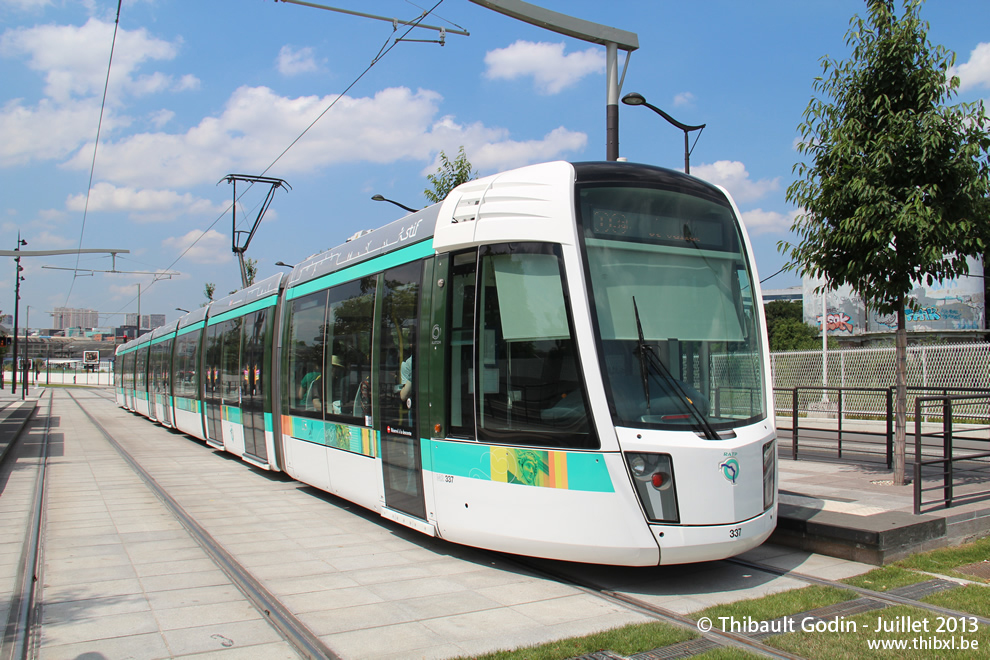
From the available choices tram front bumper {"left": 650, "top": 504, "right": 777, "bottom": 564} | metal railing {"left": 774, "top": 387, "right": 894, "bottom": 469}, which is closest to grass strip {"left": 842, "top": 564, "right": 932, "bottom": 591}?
tram front bumper {"left": 650, "top": 504, "right": 777, "bottom": 564}

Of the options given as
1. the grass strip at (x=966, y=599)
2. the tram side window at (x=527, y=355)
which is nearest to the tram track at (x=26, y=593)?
the tram side window at (x=527, y=355)

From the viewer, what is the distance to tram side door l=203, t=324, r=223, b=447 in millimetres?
15648

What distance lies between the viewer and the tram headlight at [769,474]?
19.9 ft

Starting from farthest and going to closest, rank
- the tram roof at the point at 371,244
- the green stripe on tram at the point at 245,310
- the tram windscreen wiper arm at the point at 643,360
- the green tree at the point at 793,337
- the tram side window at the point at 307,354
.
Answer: the green tree at the point at 793,337
the green stripe on tram at the point at 245,310
the tram side window at the point at 307,354
the tram roof at the point at 371,244
the tram windscreen wiper arm at the point at 643,360

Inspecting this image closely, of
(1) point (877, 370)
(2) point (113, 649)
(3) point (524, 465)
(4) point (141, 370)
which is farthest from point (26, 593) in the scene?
(4) point (141, 370)

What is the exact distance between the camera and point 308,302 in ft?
35.1

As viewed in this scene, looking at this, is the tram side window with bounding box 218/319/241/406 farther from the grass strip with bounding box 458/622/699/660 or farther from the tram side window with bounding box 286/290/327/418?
the grass strip with bounding box 458/622/699/660

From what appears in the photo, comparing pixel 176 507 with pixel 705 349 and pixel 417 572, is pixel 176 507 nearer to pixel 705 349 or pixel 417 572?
pixel 417 572

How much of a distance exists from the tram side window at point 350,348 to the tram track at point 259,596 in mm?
2005

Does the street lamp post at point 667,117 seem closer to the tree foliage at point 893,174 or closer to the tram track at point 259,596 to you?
the tree foliage at point 893,174

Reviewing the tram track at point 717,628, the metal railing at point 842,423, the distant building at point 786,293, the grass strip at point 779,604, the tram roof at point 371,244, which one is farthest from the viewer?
the distant building at point 786,293

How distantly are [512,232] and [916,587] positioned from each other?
423cm

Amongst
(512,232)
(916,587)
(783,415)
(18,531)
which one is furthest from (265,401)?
(783,415)

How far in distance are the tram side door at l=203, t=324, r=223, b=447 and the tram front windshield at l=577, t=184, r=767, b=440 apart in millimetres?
11460
